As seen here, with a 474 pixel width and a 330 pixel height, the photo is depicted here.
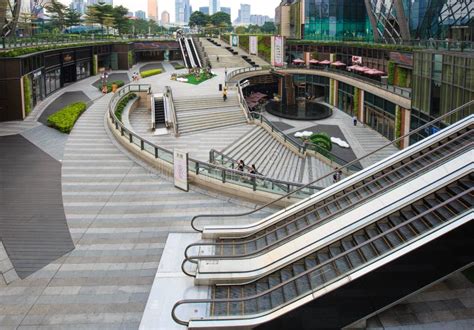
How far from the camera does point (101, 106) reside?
120 feet

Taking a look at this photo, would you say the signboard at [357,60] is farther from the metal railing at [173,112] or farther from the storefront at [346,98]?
the metal railing at [173,112]

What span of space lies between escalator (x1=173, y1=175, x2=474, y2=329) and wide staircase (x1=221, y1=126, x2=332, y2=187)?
14020 mm

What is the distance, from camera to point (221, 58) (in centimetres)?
6900

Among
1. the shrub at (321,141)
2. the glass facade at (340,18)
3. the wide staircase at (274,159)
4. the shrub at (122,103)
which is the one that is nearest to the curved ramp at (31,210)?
the shrub at (122,103)

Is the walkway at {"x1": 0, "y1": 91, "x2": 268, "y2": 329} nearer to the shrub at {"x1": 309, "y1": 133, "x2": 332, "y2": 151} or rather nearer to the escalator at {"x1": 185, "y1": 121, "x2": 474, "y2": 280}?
the escalator at {"x1": 185, "y1": 121, "x2": 474, "y2": 280}

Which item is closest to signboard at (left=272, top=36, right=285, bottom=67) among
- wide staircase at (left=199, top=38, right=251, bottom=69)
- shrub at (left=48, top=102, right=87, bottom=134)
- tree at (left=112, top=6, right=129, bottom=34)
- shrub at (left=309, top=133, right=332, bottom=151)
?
wide staircase at (left=199, top=38, right=251, bottom=69)

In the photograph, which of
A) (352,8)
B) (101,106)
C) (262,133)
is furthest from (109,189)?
(352,8)

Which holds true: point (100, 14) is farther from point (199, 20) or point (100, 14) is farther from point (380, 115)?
point (199, 20)

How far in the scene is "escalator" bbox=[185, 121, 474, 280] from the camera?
459 inches

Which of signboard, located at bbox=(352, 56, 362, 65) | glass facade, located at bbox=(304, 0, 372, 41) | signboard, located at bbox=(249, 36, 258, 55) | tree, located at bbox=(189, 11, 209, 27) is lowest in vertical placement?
signboard, located at bbox=(352, 56, 362, 65)

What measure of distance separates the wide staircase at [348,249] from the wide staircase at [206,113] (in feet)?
62.5

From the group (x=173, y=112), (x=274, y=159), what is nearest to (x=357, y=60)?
(x=173, y=112)

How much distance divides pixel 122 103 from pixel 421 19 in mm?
33558

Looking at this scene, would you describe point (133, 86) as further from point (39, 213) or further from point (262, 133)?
point (39, 213)
